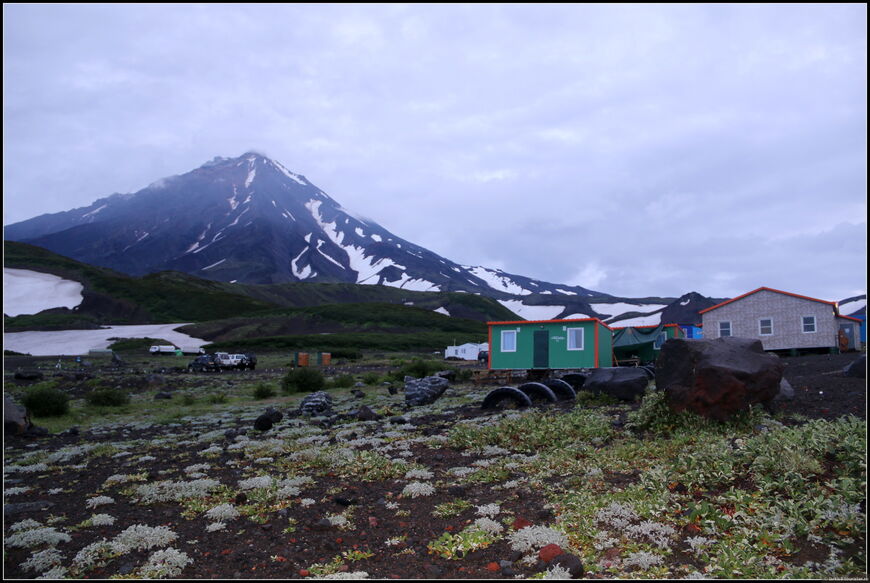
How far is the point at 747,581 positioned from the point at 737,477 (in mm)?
3026

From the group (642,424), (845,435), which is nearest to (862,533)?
(845,435)

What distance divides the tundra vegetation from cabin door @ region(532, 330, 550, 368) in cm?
1538

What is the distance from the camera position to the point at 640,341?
120 feet

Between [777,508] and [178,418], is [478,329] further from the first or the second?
[777,508]

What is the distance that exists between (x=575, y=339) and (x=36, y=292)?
146 m

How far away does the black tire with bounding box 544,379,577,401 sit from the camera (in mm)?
18844

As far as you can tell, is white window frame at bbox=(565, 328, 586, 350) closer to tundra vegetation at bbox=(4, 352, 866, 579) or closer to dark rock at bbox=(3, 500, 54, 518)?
tundra vegetation at bbox=(4, 352, 866, 579)

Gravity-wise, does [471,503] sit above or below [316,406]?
above

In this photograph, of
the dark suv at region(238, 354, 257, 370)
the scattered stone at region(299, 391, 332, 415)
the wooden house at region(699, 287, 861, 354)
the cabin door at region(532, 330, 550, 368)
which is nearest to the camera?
the scattered stone at region(299, 391, 332, 415)

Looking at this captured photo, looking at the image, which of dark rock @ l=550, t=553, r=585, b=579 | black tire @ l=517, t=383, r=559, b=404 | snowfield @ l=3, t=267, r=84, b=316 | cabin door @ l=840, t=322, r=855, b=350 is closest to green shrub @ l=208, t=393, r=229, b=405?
black tire @ l=517, t=383, r=559, b=404

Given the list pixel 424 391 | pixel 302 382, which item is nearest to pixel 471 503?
pixel 424 391

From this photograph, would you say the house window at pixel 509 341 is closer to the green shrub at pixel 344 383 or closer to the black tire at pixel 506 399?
the green shrub at pixel 344 383

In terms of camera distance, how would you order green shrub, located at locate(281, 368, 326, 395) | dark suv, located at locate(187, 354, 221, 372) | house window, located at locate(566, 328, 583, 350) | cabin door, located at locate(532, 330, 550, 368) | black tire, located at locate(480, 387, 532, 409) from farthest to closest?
dark suv, located at locate(187, 354, 221, 372)
green shrub, located at locate(281, 368, 326, 395)
cabin door, located at locate(532, 330, 550, 368)
house window, located at locate(566, 328, 583, 350)
black tire, located at locate(480, 387, 532, 409)

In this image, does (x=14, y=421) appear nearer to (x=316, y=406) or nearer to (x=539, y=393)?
(x=316, y=406)
